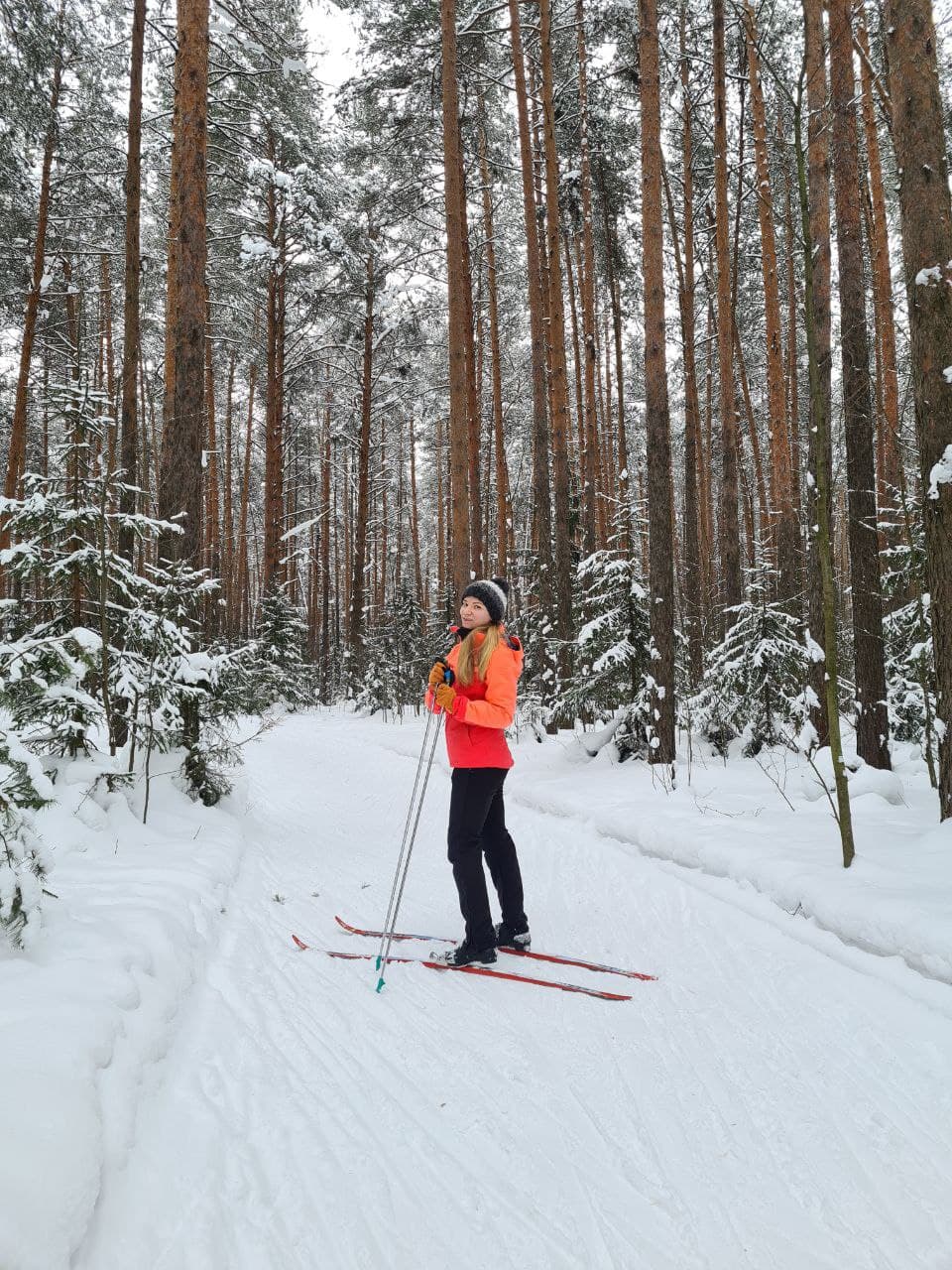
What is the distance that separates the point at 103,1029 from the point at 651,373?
307 inches

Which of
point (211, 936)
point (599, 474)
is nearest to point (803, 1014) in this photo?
point (211, 936)

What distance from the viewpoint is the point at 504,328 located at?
2092cm

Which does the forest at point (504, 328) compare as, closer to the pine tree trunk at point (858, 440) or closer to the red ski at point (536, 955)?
the pine tree trunk at point (858, 440)

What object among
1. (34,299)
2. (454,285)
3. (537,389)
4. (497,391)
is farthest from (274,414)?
(454,285)

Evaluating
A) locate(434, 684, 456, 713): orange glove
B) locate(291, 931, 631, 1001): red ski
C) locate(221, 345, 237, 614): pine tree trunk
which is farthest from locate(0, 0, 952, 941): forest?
locate(434, 684, 456, 713): orange glove

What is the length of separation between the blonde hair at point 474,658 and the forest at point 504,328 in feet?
6.16

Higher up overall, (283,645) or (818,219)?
(818,219)

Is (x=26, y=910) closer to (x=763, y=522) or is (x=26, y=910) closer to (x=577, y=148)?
(x=577, y=148)

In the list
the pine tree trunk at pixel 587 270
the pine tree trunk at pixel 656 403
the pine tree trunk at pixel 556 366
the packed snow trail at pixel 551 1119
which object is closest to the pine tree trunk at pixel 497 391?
the pine tree trunk at pixel 587 270

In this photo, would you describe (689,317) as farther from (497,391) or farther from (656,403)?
(656,403)

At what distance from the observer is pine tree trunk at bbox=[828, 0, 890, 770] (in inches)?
254

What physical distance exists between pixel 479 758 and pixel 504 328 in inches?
789

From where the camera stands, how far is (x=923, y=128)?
4027 millimetres

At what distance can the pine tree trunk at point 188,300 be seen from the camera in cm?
640
